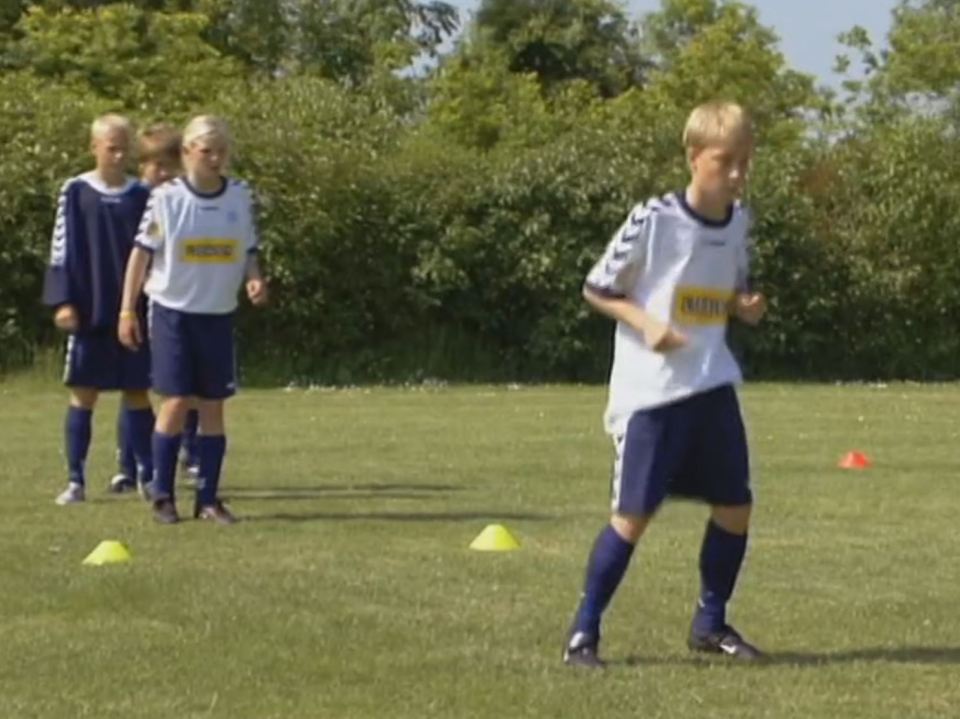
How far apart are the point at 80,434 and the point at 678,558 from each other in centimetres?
378

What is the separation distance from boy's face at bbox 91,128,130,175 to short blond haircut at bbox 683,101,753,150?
5.07 metres

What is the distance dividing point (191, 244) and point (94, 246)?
130 centimetres

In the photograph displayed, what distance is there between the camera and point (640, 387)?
7.10 meters

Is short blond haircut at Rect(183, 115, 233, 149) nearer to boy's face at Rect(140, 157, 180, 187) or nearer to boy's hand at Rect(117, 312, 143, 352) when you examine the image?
boy's hand at Rect(117, 312, 143, 352)

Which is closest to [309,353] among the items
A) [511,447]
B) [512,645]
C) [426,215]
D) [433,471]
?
[426,215]

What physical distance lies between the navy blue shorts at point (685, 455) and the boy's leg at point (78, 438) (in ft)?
16.9

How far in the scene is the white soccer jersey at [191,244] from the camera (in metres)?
10.5

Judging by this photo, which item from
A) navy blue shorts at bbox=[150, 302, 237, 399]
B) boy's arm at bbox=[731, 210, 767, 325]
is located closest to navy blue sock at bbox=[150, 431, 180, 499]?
navy blue shorts at bbox=[150, 302, 237, 399]

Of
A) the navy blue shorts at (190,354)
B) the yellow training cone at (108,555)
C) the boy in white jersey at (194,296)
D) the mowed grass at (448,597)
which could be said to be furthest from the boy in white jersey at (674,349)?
the navy blue shorts at (190,354)

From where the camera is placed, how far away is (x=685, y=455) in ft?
23.5

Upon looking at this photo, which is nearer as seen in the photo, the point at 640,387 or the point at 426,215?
the point at 640,387

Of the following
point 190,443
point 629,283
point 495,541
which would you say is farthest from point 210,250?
point 629,283

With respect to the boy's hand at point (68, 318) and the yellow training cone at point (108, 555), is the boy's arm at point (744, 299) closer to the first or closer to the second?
the yellow training cone at point (108, 555)

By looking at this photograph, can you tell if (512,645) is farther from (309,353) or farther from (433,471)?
(309,353)
